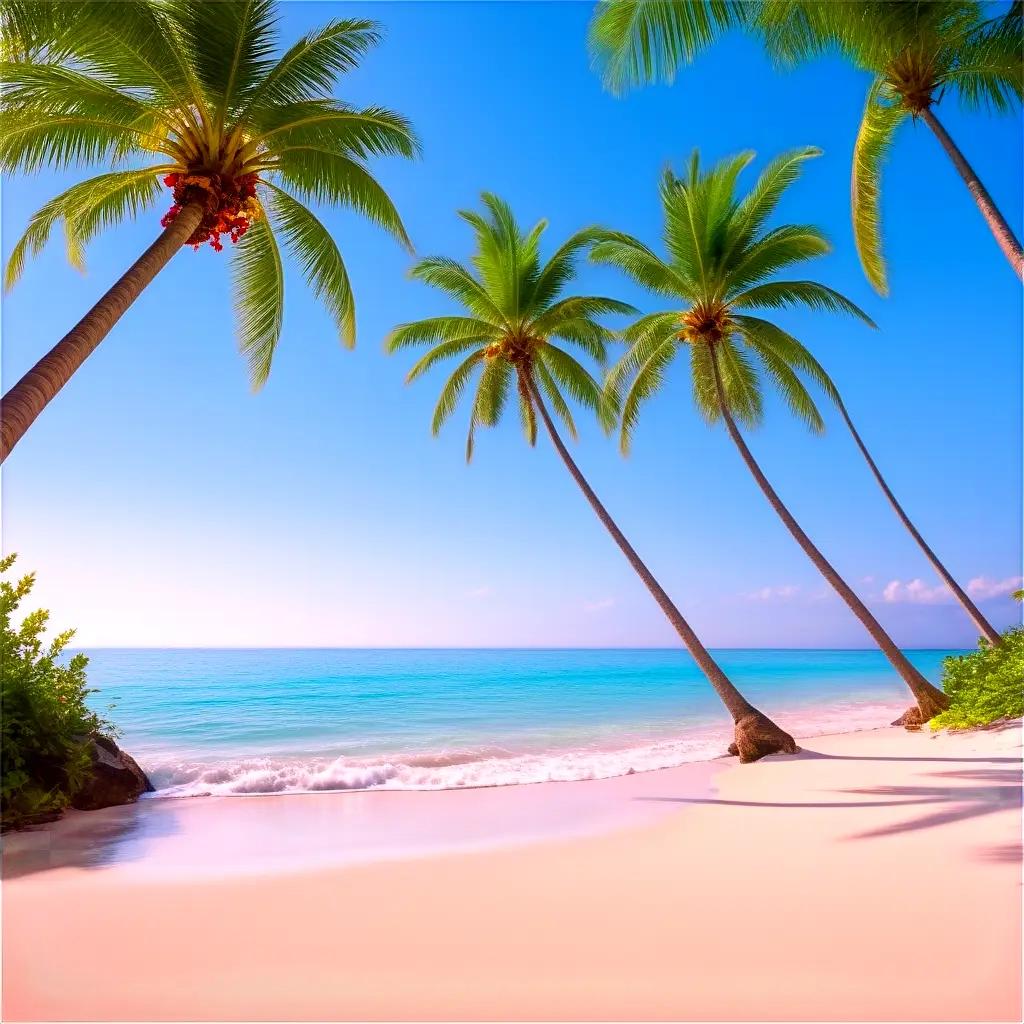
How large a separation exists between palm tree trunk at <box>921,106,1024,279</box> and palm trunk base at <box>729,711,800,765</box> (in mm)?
6947

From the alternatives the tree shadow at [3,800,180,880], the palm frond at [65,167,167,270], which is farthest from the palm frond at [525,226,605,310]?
the tree shadow at [3,800,180,880]

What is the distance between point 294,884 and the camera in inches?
160

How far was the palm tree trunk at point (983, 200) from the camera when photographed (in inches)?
259

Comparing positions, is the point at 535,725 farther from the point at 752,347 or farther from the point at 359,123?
the point at 359,123

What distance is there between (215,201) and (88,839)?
21.3 ft

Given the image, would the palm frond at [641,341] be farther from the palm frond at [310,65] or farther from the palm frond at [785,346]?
the palm frond at [310,65]

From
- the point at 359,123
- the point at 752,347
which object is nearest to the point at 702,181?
the point at 752,347

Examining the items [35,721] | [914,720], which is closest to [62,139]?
[35,721]

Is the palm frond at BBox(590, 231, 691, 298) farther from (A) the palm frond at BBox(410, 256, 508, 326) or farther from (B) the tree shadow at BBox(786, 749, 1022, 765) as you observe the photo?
(B) the tree shadow at BBox(786, 749, 1022, 765)

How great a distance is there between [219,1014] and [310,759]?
9661mm

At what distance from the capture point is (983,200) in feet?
23.1

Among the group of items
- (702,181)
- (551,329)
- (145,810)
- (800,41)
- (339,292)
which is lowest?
(145,810)

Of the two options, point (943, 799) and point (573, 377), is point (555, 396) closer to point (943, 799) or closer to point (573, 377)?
point (573, 377)

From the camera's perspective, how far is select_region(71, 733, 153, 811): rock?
6.45 m
